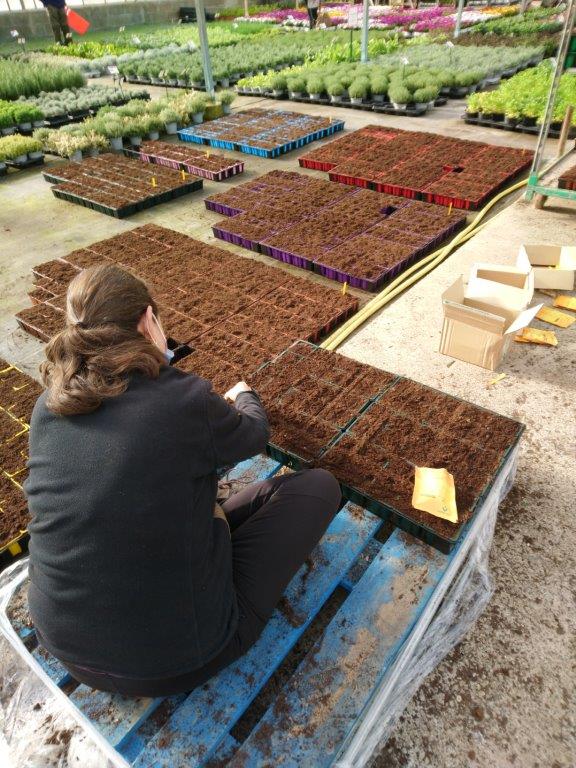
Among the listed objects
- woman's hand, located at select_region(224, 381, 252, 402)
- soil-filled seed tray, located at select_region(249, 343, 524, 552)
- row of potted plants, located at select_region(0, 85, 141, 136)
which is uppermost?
woman's hand, located at select_region(224, 381, 252, 402)

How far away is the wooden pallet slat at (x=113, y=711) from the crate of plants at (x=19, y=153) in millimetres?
10003

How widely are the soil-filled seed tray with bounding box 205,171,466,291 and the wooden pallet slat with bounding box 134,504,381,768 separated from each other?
10.6 ft

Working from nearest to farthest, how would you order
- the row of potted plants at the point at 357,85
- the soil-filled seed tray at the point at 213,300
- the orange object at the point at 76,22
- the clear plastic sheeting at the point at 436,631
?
1. the clear plastic sheeting at the point at 436,631
2. the soil-filled seed tray at the point at 213,300
3. the orange object at the point at 76,22
4. the row of potted plants at the point at 357,85

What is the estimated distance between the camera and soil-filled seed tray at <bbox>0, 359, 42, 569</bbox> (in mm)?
3047

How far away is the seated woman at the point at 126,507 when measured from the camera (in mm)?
1558

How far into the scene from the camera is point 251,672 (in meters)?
2.06

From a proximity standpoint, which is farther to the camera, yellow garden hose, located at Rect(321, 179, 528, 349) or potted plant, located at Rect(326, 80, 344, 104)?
potted plant, located at Rect(326, 80, 344, 104)

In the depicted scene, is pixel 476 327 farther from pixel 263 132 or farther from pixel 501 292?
pixel 263 132

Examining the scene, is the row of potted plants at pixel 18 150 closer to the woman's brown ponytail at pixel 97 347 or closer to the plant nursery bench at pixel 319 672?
the plant nursery bench at pixel 319 672

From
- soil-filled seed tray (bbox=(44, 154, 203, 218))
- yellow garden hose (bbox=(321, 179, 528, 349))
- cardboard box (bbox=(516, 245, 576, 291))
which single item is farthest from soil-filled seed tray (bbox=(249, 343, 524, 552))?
soil-filled seed tray (bbox=(44, 154, 203, 218))

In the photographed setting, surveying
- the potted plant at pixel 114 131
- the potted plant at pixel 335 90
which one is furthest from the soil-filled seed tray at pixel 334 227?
the potted plant at pixel 335 90

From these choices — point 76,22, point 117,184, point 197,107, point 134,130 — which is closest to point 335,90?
point 197,107

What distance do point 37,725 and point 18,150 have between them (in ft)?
33.0

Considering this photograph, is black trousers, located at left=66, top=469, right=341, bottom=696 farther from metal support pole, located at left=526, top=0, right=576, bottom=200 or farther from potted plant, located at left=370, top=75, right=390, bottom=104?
potted plant, located at left=370, top=75, right=390, bottom=104
